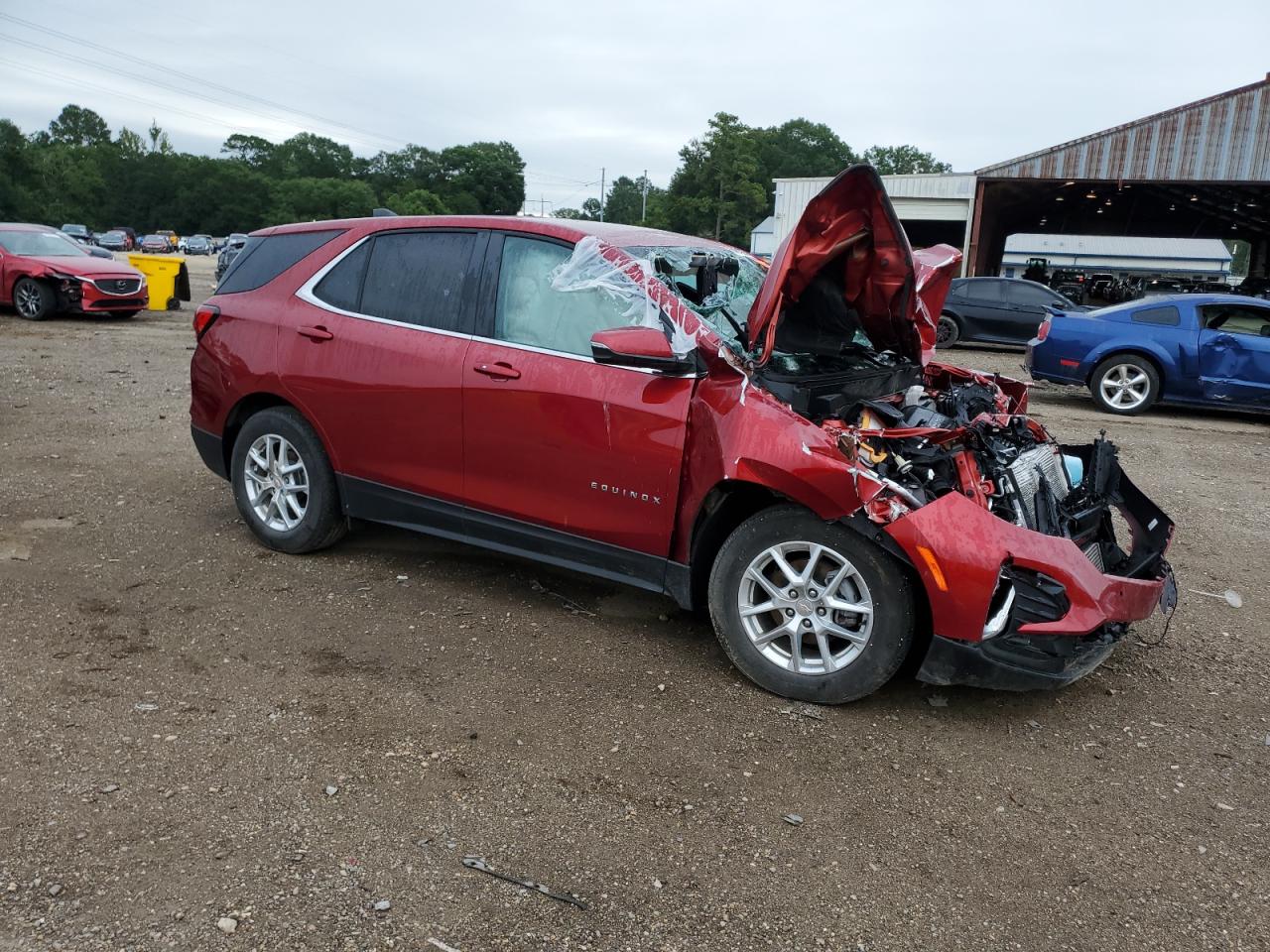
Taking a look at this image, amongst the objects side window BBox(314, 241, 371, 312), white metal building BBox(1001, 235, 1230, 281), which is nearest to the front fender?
A: side window BBox(314, 241, 371, 312)

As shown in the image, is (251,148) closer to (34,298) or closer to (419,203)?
(419,203)

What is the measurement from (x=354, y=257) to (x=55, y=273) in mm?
13352

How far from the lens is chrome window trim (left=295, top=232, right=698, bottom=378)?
3.84 m

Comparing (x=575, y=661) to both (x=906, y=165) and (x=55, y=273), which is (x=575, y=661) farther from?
(x=906, y=165)

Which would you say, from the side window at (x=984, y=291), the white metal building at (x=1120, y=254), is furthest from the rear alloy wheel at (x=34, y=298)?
the white metal building at (x=1120, y=254)

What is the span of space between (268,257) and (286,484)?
1216mm

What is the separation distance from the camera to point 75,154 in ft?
356

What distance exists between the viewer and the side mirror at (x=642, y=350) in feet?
11.5

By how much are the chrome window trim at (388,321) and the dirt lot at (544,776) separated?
1.21 metres

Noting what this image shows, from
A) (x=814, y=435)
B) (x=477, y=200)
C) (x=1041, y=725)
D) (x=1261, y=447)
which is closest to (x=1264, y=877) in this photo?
(x=1041, y=725)

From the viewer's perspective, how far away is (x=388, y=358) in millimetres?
4387

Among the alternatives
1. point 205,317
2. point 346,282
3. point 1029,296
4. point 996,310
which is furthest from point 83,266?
point 1029,296

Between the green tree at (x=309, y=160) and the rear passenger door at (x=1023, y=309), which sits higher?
the green tree at (x=309, y=160)

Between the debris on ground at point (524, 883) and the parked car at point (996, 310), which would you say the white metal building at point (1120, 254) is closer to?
the parked car at point (996, 310)
